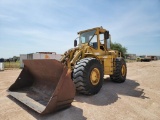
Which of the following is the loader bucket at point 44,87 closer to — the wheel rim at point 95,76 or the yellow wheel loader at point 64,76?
the yellow wheel loader at point 64,76

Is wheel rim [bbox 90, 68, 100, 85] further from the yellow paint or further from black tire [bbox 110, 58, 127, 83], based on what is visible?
black tire [bbox 110, 58, 127, 83]

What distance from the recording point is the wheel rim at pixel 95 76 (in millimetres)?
5815

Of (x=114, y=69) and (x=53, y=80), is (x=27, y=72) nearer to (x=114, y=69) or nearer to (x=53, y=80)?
(x=53, y=80)

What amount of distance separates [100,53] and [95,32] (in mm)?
930

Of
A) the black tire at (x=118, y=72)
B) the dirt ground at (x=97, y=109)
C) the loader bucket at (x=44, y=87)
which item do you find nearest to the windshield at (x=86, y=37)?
the black tire at (x=118, y=72)

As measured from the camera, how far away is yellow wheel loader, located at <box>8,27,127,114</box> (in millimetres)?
4148

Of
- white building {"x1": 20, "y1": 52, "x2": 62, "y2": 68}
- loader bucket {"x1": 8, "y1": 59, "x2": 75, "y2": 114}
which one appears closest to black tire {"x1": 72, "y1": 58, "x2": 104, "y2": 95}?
loader bucket {"x1": 8, "y1": 59, "x2": 75, "y2": 114}

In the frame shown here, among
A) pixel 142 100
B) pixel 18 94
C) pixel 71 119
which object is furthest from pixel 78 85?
pixel 142 100

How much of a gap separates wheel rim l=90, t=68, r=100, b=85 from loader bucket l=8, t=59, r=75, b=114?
4.35ft

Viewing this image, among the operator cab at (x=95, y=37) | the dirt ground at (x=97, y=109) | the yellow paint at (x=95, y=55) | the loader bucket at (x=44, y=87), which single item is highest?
the operator cab at (x=95, y=37)

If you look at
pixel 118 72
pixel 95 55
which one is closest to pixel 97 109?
pixel 95 55

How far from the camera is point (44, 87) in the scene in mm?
5434

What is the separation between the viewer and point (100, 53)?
7.58 metres

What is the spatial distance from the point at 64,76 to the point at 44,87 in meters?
1.58
